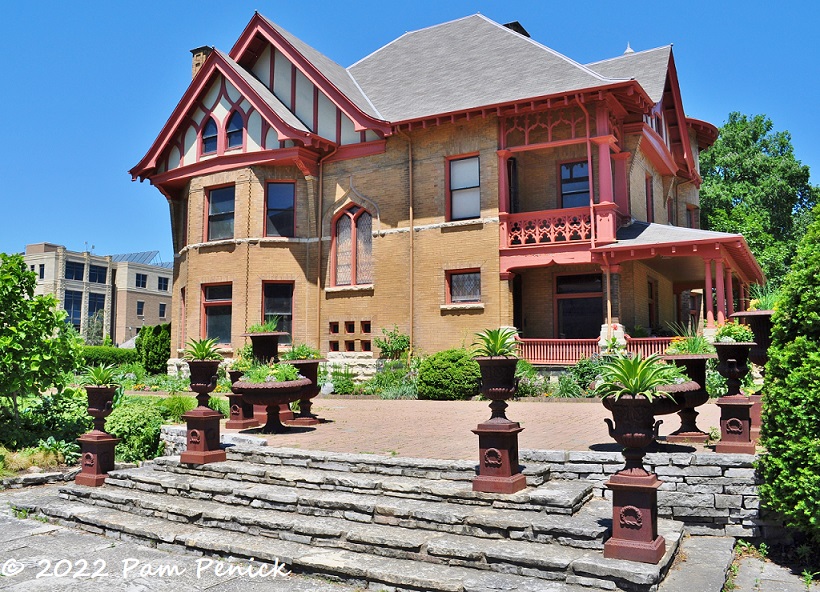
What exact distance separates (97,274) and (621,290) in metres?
81.0

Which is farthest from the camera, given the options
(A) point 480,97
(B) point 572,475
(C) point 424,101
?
(C) point 424,101

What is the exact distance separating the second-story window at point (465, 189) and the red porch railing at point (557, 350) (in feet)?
14.3

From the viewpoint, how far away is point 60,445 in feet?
37.1

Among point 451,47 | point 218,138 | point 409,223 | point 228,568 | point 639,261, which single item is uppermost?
point 451,47

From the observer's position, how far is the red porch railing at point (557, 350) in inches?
739

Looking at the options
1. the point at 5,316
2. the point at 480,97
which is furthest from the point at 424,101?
the point at 5,316

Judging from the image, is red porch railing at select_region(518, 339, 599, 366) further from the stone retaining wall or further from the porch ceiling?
the stone retaining wall

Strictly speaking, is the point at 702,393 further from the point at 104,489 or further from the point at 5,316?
the point at 5,316

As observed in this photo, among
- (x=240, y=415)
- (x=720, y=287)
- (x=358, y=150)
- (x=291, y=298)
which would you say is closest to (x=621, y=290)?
(x=720, y=287)

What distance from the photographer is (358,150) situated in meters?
22.5

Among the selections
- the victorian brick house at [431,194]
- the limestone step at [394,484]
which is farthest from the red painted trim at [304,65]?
the limestone step at [394,484]

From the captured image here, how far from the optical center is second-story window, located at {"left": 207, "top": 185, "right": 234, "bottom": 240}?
77.8 feet

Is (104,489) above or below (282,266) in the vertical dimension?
below

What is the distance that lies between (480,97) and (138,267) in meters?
71.7
